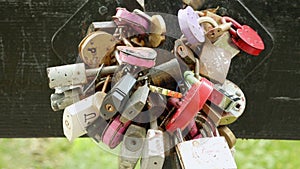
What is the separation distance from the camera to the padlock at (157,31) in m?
0.78

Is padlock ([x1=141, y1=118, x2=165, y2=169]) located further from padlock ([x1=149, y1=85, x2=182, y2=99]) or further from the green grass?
the green grass

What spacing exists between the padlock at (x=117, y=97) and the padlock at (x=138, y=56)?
17 mm

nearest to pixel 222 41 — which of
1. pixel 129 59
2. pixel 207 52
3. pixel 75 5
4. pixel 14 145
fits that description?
pixel 207 52

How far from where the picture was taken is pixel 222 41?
0.82m

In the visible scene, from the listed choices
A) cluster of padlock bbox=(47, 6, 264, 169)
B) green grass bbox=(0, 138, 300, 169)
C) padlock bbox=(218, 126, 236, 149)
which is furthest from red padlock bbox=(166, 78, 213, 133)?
green grass bbox=(0, 138, 300, 169)

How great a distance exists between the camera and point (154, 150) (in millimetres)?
745

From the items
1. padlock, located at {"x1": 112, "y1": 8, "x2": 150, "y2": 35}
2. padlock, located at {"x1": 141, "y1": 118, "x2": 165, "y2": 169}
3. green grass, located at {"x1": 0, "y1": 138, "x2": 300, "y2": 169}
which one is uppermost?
Answer: padlock, located at {"x1": 112, "y1": 8, "x2": 150, "y2": 35}

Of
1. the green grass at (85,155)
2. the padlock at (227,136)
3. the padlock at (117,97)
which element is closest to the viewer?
the padlock at (117,97)

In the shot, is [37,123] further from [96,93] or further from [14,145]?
[14,145]

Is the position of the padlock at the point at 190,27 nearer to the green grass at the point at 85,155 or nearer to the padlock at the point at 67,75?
the padlock at the point at 67,75

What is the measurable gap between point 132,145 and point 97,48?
11 centimetres

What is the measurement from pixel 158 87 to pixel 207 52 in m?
0.07

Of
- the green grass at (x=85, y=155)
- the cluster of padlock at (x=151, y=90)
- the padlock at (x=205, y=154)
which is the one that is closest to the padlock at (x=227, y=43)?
the cluster of padlock at (x=151, y=90)

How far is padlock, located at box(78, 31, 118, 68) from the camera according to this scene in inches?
30.6
